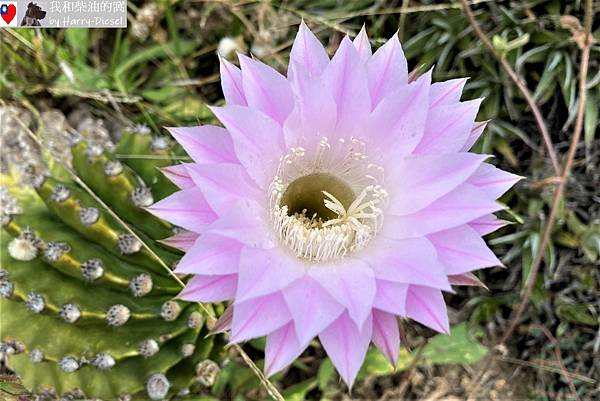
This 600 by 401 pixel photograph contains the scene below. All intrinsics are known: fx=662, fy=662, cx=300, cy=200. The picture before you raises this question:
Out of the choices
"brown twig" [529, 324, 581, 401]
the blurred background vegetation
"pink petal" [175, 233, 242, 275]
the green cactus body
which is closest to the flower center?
"pink petal" [175, 233, 242, 275]

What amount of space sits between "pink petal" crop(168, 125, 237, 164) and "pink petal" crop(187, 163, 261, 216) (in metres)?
0.04

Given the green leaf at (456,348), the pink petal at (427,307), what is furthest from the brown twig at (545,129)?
the pink petal at (427,307)

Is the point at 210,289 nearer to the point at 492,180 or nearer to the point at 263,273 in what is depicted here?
the point at 263,273

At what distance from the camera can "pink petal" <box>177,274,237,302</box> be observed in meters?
1.19

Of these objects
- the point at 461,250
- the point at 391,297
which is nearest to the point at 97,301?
the point at 391,297

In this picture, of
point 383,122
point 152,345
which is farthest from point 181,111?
point 383,122

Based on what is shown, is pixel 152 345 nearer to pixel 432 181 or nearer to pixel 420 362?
pixel 432 181

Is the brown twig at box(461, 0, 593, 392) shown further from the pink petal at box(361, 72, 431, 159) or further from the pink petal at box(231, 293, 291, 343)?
the pink petal at box(231, 293, 291, 343)

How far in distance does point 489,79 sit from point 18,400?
1.61m

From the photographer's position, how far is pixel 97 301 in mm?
1603

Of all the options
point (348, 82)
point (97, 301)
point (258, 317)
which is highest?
point (348, 82)

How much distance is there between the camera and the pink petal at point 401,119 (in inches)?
50.1

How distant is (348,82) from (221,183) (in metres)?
0.32

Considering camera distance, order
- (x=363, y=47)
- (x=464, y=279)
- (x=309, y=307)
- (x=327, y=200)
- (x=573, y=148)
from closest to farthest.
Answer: (x=309, y=307) < (x=464, y=279) < (x=363, y=47) < (x=327, y=200) < (x=573, y=148)
